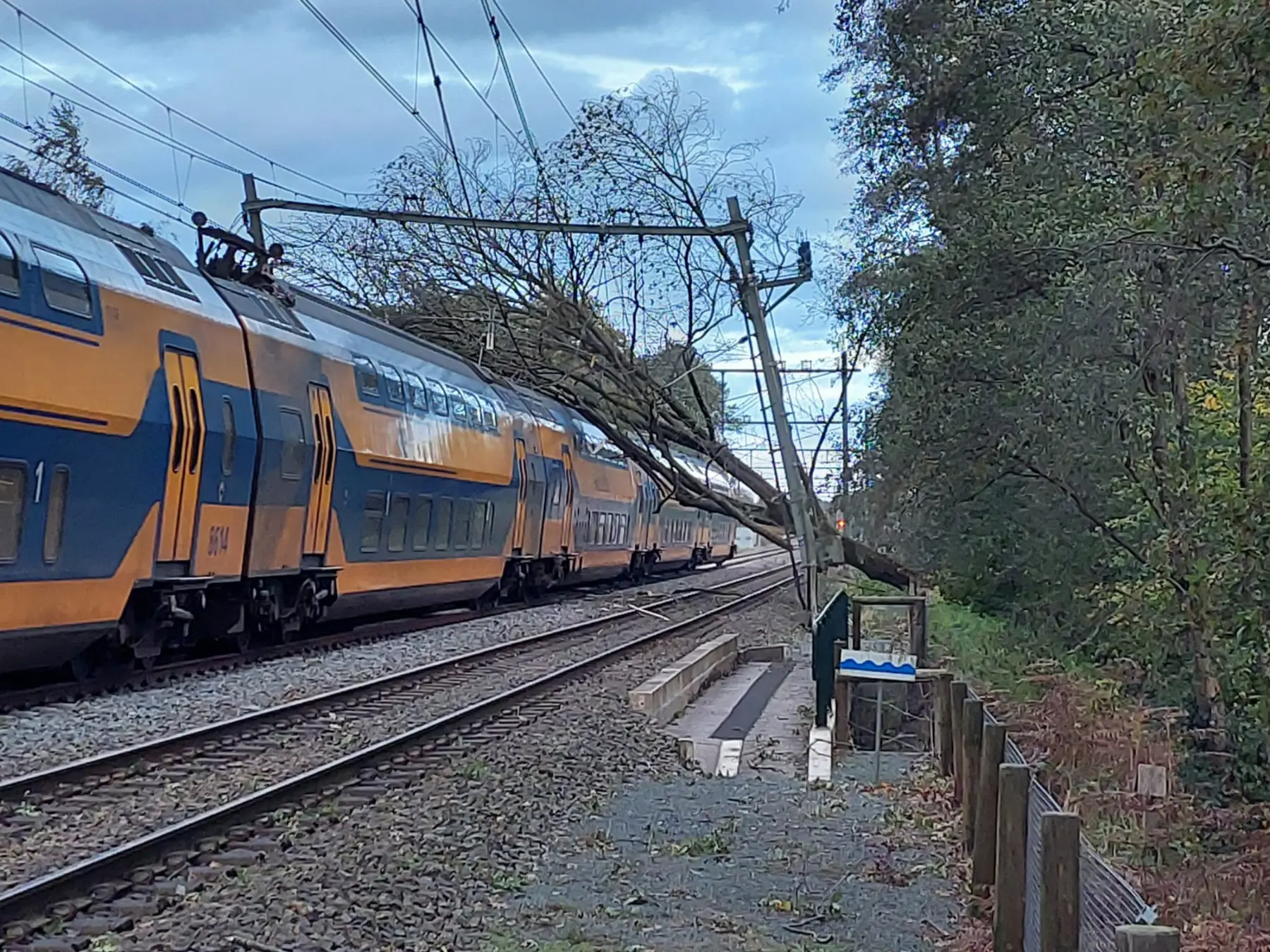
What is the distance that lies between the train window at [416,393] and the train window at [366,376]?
116cm

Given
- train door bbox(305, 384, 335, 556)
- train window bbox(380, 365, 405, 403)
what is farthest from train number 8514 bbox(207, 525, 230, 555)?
train window bbox(380, 365, 405, 403)

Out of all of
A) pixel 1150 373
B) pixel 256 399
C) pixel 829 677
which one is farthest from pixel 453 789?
pixel 1150 373

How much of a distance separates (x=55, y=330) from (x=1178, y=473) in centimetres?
1109

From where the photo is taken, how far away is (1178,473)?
16.2 metres

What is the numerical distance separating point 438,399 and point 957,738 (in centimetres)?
1334

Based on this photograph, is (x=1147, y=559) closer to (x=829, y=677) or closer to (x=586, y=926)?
(x=829, y=677)

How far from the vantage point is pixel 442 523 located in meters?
22.3

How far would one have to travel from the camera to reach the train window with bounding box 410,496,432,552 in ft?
68.9

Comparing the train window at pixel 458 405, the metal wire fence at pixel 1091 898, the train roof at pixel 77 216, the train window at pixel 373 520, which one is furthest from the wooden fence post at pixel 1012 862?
the train window at pixel 458 405

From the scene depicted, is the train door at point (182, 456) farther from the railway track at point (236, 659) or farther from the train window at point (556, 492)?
the train window at point (556, 492)

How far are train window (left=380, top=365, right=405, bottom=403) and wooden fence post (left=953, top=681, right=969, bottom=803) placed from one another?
11.1 m

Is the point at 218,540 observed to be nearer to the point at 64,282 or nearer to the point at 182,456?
the point at 182,456

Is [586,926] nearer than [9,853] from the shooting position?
Yes

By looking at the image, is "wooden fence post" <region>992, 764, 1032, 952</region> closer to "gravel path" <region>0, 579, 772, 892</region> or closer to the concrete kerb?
"gravel path" <region>0, 579, 772, 892</region>
